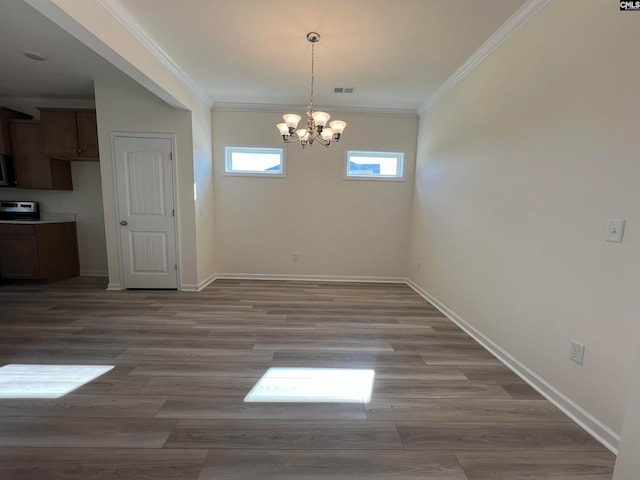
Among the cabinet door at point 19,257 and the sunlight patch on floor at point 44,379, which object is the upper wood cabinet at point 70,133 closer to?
the cabinet door at point 19,257

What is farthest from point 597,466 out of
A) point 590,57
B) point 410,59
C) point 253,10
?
point 253,10

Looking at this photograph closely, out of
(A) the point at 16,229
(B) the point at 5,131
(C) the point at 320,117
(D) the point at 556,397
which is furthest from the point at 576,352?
(B) the point at 5,131

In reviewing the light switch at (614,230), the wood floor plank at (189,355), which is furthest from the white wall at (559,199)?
the wood floor plank at (189,355)

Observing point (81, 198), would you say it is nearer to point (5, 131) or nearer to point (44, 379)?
point (5, 131)

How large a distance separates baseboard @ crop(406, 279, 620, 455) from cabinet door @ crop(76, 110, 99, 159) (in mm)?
5465

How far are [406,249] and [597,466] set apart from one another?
3.33 m

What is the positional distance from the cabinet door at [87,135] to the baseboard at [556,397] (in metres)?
5.47

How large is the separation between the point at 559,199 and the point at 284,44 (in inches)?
106

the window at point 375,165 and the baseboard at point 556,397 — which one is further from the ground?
the window at point 375,165

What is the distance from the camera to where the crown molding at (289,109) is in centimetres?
405

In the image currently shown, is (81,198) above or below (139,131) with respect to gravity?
below

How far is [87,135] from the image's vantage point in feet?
12.5

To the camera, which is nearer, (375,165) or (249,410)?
(249,410)

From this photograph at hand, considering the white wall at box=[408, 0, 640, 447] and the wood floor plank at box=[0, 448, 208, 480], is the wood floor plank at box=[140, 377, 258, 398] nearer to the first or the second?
the wood floor plank at box=[0, 448, 208, 480]
